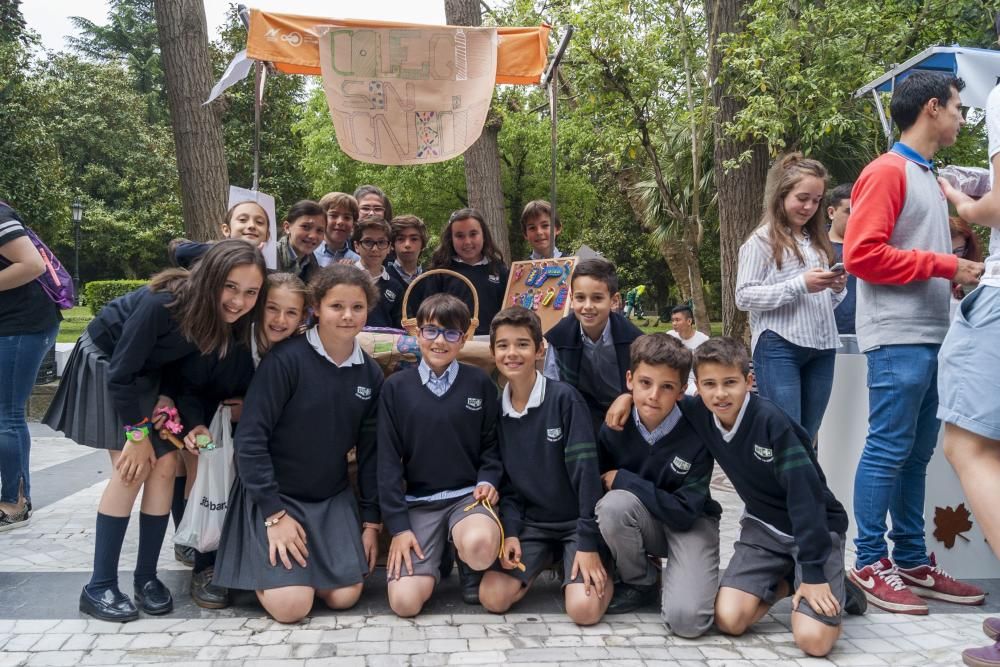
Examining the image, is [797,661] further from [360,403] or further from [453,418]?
[360,403]

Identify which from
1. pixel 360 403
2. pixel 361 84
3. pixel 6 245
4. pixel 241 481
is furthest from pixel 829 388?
pixel 6 245

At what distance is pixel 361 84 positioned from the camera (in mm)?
4973

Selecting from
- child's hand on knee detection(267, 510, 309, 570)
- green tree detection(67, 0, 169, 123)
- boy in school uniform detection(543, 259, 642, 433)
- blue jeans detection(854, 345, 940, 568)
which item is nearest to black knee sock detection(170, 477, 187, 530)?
child's hand on knee detection(267, 510, 309, 570)

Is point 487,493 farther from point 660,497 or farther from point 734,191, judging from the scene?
point 734,191

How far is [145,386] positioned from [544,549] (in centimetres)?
→ 189

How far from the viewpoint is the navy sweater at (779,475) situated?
314cm

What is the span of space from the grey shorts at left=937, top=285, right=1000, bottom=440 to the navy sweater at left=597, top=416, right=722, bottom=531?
0.98 meters

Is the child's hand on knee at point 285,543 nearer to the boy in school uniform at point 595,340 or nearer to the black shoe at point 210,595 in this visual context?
the black shoe at point 210,595

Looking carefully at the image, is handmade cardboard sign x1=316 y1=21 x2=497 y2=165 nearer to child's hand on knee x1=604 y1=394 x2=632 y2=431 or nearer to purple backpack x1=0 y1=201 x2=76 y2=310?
purple backpack x1=0 y1=201 x2=76 y2=310

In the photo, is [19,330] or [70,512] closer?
[19,330]

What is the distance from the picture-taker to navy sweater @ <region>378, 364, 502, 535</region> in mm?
3623

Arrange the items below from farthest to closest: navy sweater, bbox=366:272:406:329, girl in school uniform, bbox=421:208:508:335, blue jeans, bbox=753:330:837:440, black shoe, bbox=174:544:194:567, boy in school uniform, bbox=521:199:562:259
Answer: boy in school uniform, bbox=521:199:562:259
girl in school uniform, bbox=421:208:508:335
navy sweater, bbox=366:272:406:329
black shoe, bbox=174:544:194:567
blue jeans, bbox=753:330:837:440

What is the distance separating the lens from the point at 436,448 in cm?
369

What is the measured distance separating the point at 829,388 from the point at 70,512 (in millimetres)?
4586
